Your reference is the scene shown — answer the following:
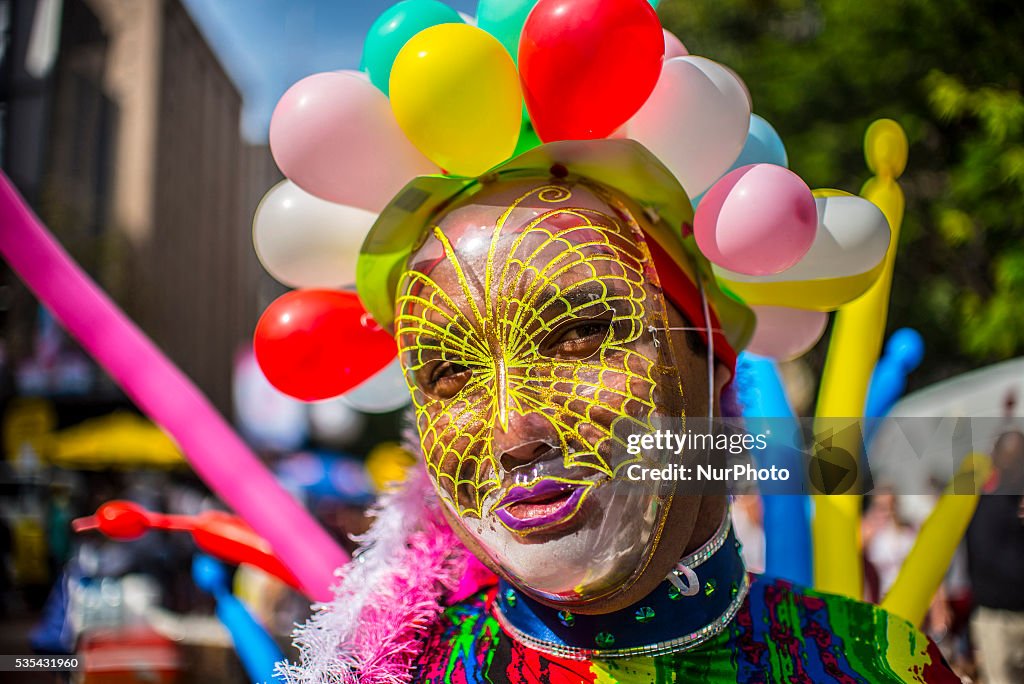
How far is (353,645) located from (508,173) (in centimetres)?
94

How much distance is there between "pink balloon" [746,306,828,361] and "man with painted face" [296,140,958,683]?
261mm

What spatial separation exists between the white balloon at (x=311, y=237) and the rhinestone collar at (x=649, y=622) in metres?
0.82

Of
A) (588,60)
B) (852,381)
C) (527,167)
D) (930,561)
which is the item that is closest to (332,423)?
(852,381)

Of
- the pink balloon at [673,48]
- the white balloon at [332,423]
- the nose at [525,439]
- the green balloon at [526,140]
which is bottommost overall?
the white balloon at [332,423]

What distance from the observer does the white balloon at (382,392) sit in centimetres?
219

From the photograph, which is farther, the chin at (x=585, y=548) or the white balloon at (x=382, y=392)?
the white balloon at (x=382, y=392)

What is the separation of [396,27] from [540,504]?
0.98 metres

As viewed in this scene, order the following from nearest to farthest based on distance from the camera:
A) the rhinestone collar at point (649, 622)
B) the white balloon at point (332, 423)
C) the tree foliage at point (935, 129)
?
the rhinestone collar at point (649, 622), the tree foliage at point (935, 129), the white balloon at point (332, 423)

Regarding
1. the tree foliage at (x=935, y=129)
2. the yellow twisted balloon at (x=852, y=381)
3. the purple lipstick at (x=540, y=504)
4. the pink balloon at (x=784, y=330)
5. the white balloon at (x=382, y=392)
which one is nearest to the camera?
the purple lipstick at (x=540, y=504)

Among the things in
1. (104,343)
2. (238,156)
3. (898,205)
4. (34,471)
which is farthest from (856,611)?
(238,156)

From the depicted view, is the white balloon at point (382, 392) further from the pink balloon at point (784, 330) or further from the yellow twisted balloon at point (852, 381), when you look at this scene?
the yellow twisted balloon at point (852, 381)

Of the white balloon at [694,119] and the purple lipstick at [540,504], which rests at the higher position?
the white balloon at [694,119]

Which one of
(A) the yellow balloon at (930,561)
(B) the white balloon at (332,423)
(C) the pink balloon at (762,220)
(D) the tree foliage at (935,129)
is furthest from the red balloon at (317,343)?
(B) the white balloon at (332,423)

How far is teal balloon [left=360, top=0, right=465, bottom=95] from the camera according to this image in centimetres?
178
